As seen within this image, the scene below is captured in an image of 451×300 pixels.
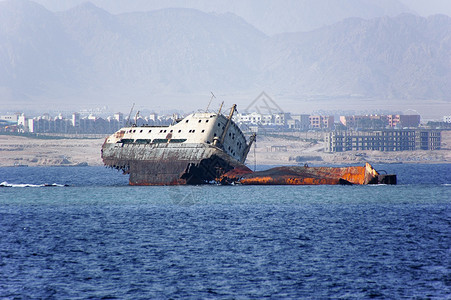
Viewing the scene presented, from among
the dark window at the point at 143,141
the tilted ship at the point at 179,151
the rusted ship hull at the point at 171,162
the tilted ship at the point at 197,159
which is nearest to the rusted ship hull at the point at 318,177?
the tilted ship at the point at 197,159

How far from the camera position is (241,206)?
6931 cm

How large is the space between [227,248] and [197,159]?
142ft

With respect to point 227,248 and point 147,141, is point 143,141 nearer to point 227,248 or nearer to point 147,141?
point 147,141

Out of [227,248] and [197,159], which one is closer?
[227,248]

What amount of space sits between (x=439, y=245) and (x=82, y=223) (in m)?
27.3

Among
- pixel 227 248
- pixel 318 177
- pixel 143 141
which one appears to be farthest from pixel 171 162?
pixel 227 248

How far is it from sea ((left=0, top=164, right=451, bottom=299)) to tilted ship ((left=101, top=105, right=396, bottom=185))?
434 inches

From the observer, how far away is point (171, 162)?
89250 mm

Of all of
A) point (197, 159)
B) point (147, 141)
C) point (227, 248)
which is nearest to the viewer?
point (227, 248)

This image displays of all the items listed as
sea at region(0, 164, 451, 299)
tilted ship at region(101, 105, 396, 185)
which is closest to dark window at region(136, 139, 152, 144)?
tilted ship at region(101, 105, 396, 185)

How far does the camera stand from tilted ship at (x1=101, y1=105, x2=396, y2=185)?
3474 inches

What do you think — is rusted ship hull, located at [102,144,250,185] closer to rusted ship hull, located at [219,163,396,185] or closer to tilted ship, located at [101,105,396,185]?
tilted ship, located at [101,105,396,185]

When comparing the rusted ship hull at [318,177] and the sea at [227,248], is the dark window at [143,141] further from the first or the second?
the sea at [227,248]

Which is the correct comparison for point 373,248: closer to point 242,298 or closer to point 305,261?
point 305,261
